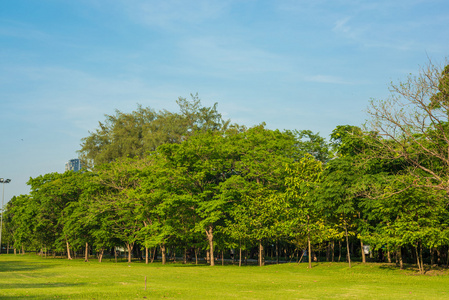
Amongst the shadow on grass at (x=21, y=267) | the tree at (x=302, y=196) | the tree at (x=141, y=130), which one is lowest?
the shadow on grass at (x=21, y=267)

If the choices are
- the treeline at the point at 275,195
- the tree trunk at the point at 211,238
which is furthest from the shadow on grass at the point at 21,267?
the tree trunk at the point at 211,238

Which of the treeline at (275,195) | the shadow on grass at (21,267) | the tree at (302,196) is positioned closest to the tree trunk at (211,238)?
the treeline at (275,195)

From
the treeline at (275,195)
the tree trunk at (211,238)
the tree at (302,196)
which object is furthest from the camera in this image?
the tree trunk at (211,238)

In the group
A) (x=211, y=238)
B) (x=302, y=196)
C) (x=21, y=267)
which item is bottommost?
(x=21, y=267)

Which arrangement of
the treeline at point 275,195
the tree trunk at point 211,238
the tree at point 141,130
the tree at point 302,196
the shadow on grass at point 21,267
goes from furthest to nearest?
1. the tree at point 141,130
2. the tree trunk at point 211,238
3. the shadow on grass at point 21,267
4. the tree at point 302,196
5. the treeline at point 275,195

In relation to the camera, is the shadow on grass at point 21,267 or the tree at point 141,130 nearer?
the shadow on grass at point 21,267

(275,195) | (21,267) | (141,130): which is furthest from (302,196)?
(141,130)

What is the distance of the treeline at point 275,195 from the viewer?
32.4m

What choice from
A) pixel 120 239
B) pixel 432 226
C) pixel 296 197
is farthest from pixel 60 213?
pixel 432 226

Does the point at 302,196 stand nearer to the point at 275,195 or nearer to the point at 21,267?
the point at 275,195

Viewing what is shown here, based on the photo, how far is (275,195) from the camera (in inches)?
1779

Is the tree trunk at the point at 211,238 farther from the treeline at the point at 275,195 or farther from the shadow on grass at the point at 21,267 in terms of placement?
the shadow on grass at the point at 21,267

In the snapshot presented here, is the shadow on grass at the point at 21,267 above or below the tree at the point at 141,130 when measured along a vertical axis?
below

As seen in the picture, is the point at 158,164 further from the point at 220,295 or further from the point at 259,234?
the point at 220,295
